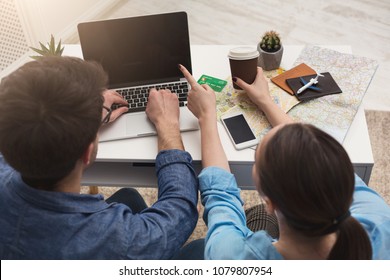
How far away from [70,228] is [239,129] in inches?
24.1

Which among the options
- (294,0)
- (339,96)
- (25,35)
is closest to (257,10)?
(294,0)

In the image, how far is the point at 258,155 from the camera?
2.80ft

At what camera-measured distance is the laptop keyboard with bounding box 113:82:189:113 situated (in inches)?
53.5

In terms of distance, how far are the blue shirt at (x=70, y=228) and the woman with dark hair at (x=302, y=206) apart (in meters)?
0.16

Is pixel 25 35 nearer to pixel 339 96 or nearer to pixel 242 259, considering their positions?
pixel 339 96

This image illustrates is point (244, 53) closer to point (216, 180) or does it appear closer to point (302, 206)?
point (216, 180)

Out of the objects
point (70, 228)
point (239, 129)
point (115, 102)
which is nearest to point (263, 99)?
point (239, 129)

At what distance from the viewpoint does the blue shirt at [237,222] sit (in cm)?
89

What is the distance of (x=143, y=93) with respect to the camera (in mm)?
1381

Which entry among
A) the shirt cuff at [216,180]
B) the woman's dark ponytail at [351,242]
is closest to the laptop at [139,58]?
the shirt cuff at [216,180]

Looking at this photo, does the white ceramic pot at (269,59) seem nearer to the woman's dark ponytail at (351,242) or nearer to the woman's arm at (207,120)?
the woman's arm at (207,120)

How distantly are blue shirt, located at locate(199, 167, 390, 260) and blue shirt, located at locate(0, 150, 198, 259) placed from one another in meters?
0.12

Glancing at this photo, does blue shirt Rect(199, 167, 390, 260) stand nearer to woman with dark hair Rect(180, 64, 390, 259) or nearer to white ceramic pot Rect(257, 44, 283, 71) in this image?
woman with dark hair Rect(180, 64, 390, 259)
